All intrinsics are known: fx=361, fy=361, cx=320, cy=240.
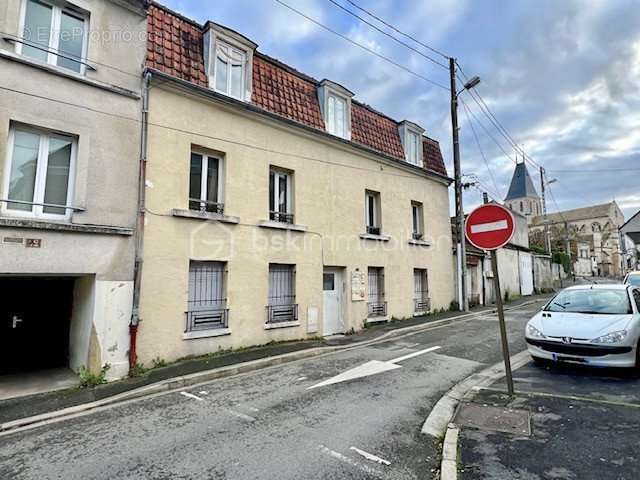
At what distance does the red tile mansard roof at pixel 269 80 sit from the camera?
8.13 meters

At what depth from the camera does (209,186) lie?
8891 millimetres

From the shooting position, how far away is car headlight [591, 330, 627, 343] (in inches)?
229

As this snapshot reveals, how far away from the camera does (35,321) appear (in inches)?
338

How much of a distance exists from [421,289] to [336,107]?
25.5ft

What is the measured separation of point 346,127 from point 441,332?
23.8 feet

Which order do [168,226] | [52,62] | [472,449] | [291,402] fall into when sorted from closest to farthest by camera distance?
[472,449] → [291,402] → [52,62] → [168,226]

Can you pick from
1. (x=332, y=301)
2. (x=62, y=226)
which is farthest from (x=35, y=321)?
(x=332, y=301)

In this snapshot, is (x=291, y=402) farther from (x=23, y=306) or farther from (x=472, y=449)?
(x=23, y=306)

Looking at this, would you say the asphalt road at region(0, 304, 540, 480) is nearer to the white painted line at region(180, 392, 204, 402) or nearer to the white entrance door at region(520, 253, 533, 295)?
the white painted line at region(180, 392, 204, 402)

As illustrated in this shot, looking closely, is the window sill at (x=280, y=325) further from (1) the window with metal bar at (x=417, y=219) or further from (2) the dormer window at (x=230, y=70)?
(1) the window with metal bar at (x=417, y=219)

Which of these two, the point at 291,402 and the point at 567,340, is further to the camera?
the point at 567,340

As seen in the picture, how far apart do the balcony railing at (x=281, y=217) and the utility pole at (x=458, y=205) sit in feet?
28.1

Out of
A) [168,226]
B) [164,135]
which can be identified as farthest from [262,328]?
[164,135]

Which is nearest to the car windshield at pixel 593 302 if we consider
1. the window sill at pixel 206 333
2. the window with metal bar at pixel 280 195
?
the window with metal bar at pixel 280 195
